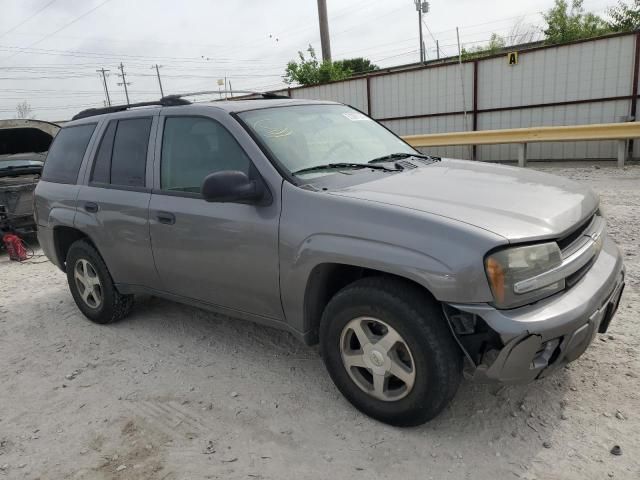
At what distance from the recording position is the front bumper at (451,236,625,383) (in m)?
2.30

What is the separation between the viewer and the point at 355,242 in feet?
8.63

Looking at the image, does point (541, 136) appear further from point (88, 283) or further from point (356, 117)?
point (88, 283)

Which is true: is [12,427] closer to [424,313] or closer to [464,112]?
[424,313]

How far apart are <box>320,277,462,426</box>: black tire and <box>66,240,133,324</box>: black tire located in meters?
2.25

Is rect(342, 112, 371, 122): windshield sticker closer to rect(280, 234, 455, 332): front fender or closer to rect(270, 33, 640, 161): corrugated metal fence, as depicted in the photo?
rect(280, 234, 455, 332): front fender

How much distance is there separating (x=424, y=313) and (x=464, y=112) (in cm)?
1217

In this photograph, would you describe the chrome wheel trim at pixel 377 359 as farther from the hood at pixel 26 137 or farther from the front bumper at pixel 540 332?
the hood at pixel 26 137

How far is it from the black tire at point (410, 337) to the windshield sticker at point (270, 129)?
115cm

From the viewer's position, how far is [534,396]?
2.97m

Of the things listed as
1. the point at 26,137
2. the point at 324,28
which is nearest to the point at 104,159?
the point at 26,137

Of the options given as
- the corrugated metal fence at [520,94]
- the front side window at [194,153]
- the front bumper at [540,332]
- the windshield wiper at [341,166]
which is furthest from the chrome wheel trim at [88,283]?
the corrugated metal fence at [520,94]

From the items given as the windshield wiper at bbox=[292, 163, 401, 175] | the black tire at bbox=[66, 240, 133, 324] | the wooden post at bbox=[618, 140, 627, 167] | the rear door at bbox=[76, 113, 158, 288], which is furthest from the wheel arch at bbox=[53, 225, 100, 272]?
the wooden post at bbox=[618, 140, 627, 167]

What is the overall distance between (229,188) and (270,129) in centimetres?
66

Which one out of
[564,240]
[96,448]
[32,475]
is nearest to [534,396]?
[564,240]
